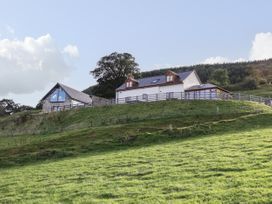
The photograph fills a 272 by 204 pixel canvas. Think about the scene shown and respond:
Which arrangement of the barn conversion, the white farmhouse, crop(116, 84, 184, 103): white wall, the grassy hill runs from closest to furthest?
1. the grassy hill
2. the white farmhouse
3. crop(116, 84, 184, 103): white wall
4. the barn conversion

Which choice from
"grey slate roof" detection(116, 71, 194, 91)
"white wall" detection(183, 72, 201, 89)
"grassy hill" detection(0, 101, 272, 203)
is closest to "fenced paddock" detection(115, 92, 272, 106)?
"grey slate roof" detection(116, 71, 194, 91)

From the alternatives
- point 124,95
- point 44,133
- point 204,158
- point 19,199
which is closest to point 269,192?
point 204,158

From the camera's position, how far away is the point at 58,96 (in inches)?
3607

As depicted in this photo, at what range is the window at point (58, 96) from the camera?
90.9 m

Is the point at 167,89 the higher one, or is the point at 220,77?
the point at 220,77

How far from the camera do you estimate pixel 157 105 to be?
219 ft

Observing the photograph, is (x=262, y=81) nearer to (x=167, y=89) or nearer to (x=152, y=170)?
(x=167, y=89)

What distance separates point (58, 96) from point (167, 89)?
23.0 meters

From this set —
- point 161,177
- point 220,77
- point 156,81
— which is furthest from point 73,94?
point 161,177

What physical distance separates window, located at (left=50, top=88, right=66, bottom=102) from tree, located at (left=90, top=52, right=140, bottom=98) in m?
20.8

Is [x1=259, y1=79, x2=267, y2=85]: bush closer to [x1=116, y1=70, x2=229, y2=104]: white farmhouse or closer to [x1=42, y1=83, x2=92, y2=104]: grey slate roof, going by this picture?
[x1=116, y1=70, x2=229, y2=104]: white farmhouse

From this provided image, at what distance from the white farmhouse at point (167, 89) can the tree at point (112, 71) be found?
22.0 metres

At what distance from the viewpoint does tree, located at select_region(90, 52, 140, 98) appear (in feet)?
367

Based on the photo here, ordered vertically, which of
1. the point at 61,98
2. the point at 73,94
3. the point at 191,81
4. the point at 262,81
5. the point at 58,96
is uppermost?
the point at 262,81
